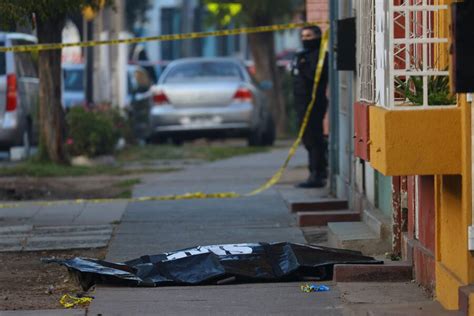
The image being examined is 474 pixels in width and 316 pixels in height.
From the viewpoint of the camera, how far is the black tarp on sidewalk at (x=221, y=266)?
30.4 feet

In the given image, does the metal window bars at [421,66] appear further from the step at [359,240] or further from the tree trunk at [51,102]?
the tree trunk at [51,102]

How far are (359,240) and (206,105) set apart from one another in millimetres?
12768

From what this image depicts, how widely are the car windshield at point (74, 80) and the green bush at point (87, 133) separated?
8609 millimetres

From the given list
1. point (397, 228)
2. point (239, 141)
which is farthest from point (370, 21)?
point (239, 141)

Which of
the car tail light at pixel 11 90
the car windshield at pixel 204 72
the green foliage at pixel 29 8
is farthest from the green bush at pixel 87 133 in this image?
the green foliage at pixel 29 8

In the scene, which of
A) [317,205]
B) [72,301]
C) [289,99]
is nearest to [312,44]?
[317,205]

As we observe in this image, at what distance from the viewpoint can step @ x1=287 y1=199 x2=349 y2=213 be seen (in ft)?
42.4

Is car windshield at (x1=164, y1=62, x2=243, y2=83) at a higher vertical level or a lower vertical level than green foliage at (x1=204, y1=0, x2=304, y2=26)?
lower

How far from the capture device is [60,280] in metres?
9.67

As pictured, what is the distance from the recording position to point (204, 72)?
23594 mm

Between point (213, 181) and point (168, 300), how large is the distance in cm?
848

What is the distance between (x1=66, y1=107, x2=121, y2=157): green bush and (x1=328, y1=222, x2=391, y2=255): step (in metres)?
9.44

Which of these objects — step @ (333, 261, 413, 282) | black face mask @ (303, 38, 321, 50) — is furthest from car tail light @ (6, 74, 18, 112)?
step @ (333, 261, 413, 282)

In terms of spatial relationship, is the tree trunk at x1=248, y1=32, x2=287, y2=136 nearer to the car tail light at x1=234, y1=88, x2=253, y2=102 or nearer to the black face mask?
the car tail light at x1=234, y1=88, x2=253, y2=102
